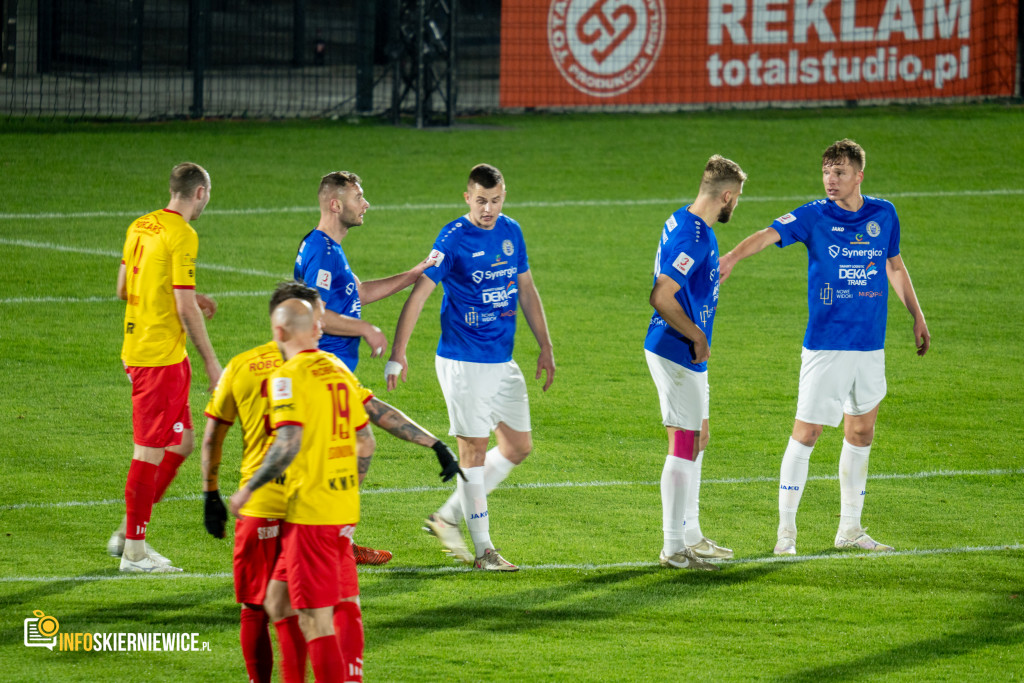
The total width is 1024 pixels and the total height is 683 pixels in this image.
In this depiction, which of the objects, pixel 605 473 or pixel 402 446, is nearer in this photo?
pixel 605 473

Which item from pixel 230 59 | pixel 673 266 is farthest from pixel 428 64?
pixel 673 266

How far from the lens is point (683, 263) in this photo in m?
6.87

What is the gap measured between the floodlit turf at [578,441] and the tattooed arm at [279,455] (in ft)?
4.06

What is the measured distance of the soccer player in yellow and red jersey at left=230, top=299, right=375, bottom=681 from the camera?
486 centimetres

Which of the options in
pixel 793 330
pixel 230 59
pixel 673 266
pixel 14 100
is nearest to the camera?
pixel 673 266

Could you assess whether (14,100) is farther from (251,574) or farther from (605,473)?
(251,574)

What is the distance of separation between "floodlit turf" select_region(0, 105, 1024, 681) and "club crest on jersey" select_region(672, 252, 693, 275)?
1614mm

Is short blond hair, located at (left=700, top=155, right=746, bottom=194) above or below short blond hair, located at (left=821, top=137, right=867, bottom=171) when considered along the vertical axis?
below

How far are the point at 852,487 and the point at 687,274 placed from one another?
5.43 feet

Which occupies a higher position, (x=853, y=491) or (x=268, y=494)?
(x=268, y=494)

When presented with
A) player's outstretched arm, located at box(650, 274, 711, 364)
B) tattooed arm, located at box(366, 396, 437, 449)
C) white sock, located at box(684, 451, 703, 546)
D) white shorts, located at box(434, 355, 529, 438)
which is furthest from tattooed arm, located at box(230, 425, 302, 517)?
white sock, located at box(684, 451, 703, 546)

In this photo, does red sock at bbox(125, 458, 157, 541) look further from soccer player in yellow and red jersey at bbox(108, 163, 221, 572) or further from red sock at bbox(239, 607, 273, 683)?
red sock at bbox(239, 607, 273, 683)

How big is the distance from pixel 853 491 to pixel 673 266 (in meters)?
1.75

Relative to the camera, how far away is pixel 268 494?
5113mm
